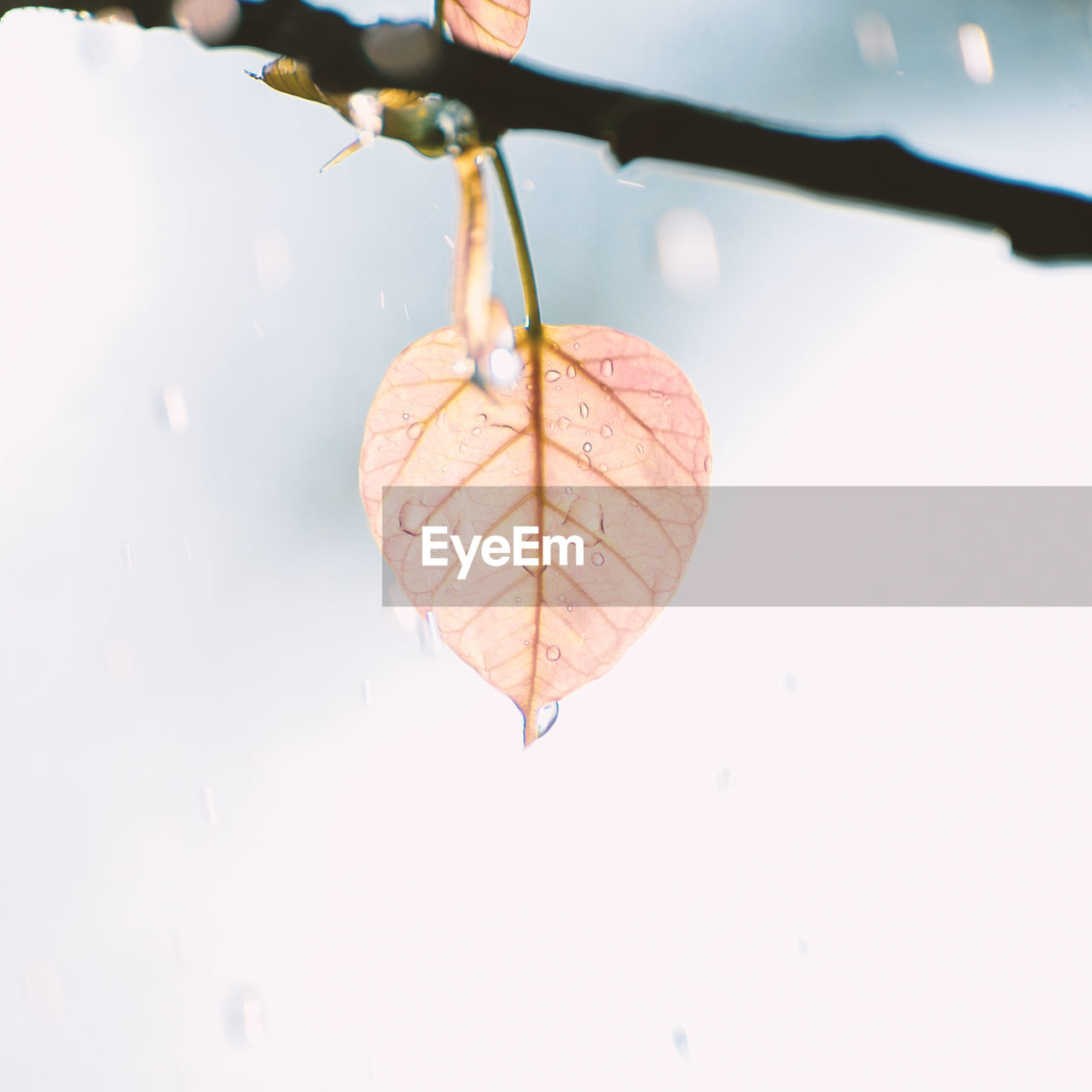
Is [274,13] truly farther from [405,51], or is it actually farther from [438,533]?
[438,533]

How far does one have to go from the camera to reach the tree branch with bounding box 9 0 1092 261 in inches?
3.9

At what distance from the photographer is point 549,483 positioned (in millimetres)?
196

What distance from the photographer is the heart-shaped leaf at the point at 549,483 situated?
19cm

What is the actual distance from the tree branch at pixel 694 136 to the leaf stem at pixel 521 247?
0.08 feet

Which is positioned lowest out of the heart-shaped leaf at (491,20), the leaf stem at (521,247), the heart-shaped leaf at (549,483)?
the heart-shaped leaf at (549,483)

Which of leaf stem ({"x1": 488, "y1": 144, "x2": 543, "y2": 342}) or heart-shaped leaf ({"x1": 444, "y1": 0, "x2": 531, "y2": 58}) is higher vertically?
heart-shaped leaf ({"x1": 444, "y1": 0, "x2": 531, "y2": 58})

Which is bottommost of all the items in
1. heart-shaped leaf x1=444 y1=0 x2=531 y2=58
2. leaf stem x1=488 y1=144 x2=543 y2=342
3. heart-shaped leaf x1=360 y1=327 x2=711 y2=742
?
heart-shaped leaf x1=360 y1=327 x2=711 y2=742

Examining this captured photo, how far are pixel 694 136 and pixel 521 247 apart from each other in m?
0.06

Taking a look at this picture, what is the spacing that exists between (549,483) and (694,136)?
0.10 meters

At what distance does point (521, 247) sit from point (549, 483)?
0.06 meters

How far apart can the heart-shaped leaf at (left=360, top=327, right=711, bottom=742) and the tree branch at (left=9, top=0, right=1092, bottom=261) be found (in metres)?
0.08

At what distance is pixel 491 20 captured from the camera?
0.18 m

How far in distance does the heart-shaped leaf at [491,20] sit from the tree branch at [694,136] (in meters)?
0.08

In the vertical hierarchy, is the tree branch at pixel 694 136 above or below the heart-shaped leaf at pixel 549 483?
above
